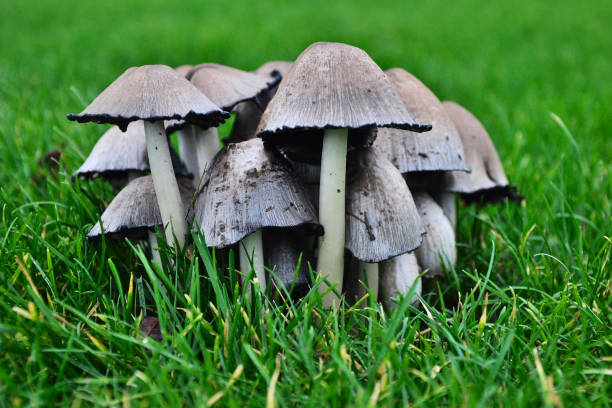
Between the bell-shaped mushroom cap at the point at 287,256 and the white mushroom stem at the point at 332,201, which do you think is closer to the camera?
the white mushroom stem at the point at 332,201

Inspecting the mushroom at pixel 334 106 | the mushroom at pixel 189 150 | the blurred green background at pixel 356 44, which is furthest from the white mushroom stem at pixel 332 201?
the blurred green background at pixel 356 44

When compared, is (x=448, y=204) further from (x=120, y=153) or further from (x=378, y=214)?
(x=120, y=153)

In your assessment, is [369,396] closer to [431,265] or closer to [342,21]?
[431,265]

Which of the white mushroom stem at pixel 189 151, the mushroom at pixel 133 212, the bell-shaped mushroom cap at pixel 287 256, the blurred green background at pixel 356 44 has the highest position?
the blurred green background at pixel 356 44

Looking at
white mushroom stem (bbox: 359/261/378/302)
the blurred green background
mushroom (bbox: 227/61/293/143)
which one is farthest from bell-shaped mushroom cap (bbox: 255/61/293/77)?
the blurred green background

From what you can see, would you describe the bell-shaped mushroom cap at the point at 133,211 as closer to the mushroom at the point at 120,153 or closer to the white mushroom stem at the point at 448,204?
the mushroom at the point at 120,153

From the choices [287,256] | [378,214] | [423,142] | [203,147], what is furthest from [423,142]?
[203,147]
